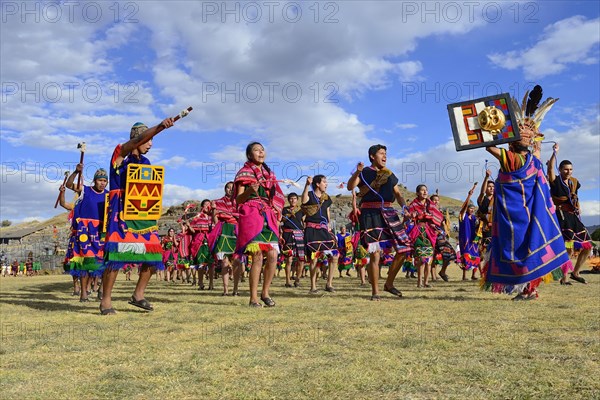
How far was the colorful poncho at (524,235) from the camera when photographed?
610 centimetres

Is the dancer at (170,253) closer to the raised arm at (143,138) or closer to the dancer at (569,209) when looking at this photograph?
the raised arm at (143,138)

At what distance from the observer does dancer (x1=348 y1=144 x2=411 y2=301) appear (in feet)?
24.8

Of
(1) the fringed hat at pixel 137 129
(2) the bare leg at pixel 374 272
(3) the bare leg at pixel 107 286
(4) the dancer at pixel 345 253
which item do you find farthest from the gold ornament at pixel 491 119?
(4) the dancer at pixel 345 253

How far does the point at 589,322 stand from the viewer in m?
4.68

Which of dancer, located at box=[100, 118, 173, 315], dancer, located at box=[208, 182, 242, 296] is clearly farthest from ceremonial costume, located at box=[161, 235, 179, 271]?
dancer, located at box=[100, 118, 173, 315]

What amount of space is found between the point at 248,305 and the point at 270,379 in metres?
4.09

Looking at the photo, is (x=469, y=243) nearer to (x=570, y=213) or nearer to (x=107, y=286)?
(x=570, y=213)

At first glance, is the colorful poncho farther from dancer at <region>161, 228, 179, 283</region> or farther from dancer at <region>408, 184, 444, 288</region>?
dancer at <region>161, 228, 179, 283</region>

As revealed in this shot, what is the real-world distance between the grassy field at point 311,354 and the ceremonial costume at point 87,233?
2.41 metres

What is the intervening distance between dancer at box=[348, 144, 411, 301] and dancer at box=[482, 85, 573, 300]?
1.48 metres

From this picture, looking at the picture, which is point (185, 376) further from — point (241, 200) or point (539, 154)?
point (539, 154)

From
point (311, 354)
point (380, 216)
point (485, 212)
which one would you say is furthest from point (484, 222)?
point (311, 354)

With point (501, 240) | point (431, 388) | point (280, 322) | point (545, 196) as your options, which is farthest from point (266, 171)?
point (431, 388)

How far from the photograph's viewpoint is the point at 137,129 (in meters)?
6.32
